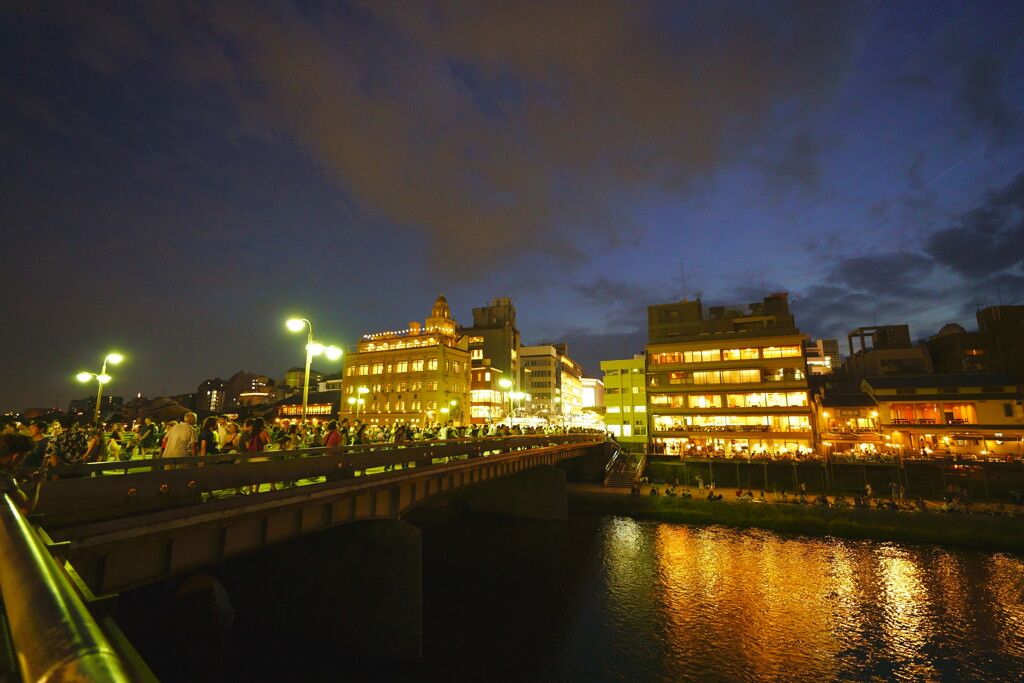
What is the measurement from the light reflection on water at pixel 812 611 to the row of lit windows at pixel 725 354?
34.4 metres

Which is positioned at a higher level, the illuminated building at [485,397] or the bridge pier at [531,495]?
the illuminated building at [485,397]

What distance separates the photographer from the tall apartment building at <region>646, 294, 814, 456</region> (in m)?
62.7

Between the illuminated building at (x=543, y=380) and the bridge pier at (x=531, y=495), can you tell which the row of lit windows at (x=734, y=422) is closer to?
the bridge pier at (x=531, y=495)

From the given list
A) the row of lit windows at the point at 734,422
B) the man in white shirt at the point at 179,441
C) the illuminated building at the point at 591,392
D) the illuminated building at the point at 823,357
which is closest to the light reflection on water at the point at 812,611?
the man in white shirt at the point at 179,441

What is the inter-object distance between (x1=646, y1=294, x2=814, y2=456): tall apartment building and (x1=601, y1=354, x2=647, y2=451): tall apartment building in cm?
1318

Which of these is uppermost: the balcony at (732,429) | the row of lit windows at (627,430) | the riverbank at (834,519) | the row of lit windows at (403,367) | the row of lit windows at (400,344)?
the row of lit windows at (400,344)

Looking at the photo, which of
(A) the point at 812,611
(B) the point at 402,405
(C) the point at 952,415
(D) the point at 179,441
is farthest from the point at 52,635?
(B) the point at 402,405

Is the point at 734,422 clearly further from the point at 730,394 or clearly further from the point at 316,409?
the point at 316,409

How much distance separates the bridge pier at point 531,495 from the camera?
44.5 m

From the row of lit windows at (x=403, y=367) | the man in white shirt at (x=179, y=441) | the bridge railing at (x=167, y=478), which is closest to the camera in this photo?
the bridge railing at (x=167, y=478)

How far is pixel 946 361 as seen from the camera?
258 feet

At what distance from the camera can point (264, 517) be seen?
43.7 feet

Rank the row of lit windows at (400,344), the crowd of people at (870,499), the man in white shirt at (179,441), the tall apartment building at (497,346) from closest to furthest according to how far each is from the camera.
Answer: the man in white shirt at (179,441)
the crowd of people at (870,499)
the row of lit windows at (400,344)
the tall apartment building at (497,346)

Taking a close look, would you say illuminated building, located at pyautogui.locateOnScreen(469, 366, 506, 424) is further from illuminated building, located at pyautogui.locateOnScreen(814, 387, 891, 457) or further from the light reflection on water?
the light reflection on water
